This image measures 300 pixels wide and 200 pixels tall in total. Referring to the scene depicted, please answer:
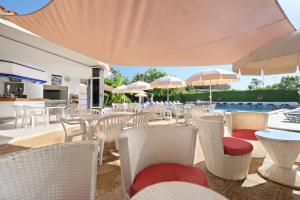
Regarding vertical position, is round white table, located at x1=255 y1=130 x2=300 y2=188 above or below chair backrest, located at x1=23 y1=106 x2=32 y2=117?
below

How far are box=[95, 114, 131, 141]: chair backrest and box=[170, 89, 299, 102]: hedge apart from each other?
20657mm

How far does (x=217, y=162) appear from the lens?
3.12 meters

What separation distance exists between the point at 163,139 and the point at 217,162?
53.1 inches

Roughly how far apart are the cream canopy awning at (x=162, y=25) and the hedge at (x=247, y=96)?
20.2 meters

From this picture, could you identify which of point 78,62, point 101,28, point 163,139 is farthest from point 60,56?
point 163,139

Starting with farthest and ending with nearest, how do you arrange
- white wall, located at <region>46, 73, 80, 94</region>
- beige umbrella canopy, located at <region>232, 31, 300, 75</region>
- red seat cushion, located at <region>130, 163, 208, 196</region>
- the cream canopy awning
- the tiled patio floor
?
white wall, located at <region>46, 73, 80, 94</region> → the tiled patio floor → the cream canopy awning → beige umbrella canopy, located at <region>232, 31, 300, 75</region> → red seat cushion, located at <region>130, 163, 208, 196</region>

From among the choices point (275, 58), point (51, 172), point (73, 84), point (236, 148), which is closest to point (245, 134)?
point (236, 148)

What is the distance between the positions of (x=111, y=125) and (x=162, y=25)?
2.28m

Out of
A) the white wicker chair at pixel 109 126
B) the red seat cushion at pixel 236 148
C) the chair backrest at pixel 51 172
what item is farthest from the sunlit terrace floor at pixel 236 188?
the chair backrest at pixel 51 172

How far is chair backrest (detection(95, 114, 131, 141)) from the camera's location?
12.6ft

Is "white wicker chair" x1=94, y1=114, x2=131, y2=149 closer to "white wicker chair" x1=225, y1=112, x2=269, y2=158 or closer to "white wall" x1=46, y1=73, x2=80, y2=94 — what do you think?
"white wicker chair" x1=225, y1=112, x2=269, y2=158

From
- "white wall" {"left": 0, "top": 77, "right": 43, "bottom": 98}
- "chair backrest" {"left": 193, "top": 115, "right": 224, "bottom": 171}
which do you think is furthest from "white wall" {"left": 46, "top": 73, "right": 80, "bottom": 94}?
"chair backrest" {"left": 193, "top": 115, "right": 224, "bottom": 171}

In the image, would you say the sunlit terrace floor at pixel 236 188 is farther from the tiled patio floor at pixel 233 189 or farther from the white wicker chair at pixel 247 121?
the white wicker chair at pixel 247 121

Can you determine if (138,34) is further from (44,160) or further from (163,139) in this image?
(44,160)
